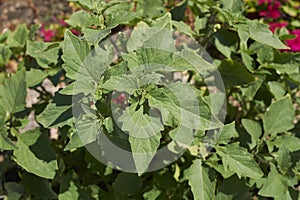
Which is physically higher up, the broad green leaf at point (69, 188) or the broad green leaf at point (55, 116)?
the broad green leaf at point (55, 116)

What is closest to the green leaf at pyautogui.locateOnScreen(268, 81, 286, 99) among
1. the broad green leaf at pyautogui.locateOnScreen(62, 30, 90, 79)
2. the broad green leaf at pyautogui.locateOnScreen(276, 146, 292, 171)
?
the broad green leaf at pyautogui.locateOnScreen(276, 146, 292, 171)

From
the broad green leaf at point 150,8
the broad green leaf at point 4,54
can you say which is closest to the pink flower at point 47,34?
the broad green leaf at point 4,54

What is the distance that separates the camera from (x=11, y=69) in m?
3.35

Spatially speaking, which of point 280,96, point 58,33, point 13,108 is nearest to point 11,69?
point 58,33

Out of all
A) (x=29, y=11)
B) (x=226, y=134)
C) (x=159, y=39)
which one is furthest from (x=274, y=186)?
(x=29, y=11)

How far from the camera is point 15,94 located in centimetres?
156

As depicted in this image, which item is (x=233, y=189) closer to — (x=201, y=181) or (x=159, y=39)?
(x=201, y=181)

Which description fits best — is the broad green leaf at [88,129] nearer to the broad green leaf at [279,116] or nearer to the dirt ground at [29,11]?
the broad green leaf at [279,116]

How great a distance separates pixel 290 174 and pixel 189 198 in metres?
0.44

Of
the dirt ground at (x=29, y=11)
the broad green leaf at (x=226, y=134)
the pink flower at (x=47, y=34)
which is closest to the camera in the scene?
the broad green leaf at (x=226, y=134)

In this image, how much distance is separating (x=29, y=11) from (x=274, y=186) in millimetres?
2715

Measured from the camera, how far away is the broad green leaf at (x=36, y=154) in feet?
4.92

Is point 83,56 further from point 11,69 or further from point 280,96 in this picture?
Answer: point 11,69

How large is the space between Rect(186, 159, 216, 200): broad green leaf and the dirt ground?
8.14 ft
